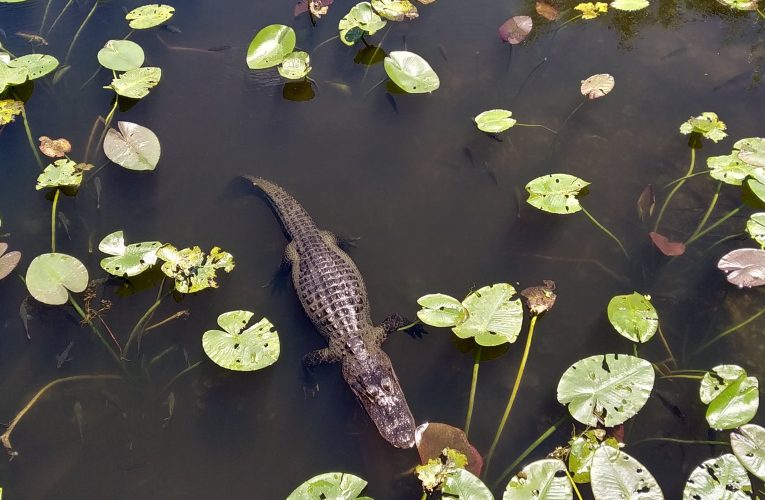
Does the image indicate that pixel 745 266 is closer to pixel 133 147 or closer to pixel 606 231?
pixel 606 231

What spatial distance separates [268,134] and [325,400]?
2.71 meters

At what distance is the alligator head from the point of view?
12.3 feet

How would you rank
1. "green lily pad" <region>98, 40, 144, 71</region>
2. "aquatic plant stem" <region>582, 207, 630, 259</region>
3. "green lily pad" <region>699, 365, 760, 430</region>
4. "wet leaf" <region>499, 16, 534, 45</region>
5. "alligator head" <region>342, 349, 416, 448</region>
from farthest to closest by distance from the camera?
"wet leaf" <region>499, 16, 534, 45</region>, "green lily pad" <region>98, 40, 144, 71</region>, "aquatic plant stem" <region>582, 207, 630, 259</region>, "alligator head" <region>342, 349, 416, 448</region>, "green lily pad" <region>699, 365, 760, 430</region>

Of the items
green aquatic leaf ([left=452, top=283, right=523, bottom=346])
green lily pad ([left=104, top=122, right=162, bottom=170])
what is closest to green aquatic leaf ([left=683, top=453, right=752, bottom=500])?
green aquatic leaf ([left=452, top=283, right=523, bottom=346])

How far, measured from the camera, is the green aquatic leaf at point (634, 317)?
12.4 feet

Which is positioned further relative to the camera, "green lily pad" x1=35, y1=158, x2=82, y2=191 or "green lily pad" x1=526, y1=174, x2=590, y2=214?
"green lily pad" x1=35, y1=158, x2=82, y2=191

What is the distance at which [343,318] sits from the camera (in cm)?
431

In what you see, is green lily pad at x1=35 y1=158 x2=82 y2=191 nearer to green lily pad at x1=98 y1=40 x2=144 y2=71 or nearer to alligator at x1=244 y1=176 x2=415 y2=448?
green lily pad at x1=98 y1=40 x2=144 y2=71

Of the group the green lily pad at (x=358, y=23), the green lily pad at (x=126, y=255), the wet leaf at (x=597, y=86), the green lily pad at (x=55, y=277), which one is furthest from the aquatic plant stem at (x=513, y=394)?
the green lily pad at (x=358, y=23)

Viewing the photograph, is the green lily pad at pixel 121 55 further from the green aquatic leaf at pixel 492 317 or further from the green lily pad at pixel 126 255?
the green aquatic leaf at pixel 492 317

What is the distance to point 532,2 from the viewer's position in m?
6.15

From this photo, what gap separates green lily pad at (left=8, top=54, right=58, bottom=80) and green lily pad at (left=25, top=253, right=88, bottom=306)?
2.29 meters

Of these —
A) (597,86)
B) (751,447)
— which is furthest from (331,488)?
(597,86)

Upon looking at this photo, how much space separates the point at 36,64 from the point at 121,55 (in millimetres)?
868
